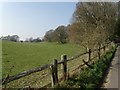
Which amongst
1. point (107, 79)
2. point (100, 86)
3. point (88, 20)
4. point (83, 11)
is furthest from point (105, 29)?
point (100, 86)

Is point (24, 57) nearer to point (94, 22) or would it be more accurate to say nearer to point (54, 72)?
point (94, 22)

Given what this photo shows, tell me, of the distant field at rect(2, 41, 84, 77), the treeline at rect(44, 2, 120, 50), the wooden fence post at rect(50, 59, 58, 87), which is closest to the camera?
the wooden fence post at rect(50, 59, 58, 87)

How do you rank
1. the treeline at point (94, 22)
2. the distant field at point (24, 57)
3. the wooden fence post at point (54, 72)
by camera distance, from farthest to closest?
the treeline at point (94, 22) → the distant field at point (24, 57) → the wooden fence post at point (54, 72)

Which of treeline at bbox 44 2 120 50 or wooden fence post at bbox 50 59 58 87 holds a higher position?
treeline at bbox 44 2 120 50

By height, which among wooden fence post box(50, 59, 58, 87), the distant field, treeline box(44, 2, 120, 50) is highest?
treeline box(44, 2, 120, 50)

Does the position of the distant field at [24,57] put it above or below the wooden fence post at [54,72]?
below

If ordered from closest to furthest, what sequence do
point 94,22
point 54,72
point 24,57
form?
point 54,72 → point 24,57 → point 94,22

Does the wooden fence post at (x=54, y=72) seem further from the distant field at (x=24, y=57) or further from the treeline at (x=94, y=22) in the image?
the treeline at (x=94, y=22)

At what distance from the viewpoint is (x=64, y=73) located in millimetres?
11156

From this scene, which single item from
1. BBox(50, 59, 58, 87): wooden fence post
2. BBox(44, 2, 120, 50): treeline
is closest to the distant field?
BBox(44, 2, 120, 50): treeline

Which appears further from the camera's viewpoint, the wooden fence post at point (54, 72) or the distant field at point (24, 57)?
the distant field at point (24, 57)

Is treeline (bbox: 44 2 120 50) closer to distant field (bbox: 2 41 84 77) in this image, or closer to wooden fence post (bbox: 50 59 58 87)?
distant field (bbox: 2 41 84 77)

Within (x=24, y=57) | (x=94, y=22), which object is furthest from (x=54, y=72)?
(x=94, y=22)

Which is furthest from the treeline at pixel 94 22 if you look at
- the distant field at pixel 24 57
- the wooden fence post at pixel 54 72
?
the wooden fence post at pixel 54 72
